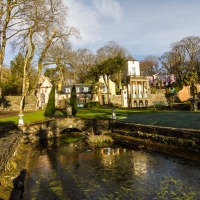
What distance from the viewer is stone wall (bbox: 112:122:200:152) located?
13840 millimetres

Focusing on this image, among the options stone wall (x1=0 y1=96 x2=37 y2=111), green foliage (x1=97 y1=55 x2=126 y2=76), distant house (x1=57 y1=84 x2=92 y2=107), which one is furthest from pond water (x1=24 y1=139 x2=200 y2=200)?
distant house (x1=57 y1=84 x2=92 y2=107)

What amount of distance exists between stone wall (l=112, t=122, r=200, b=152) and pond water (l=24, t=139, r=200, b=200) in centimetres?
171

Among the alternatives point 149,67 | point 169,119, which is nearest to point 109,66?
point 169,119

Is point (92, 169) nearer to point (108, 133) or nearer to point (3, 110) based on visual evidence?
point (108, 133)

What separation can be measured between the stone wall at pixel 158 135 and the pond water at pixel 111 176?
1714mm

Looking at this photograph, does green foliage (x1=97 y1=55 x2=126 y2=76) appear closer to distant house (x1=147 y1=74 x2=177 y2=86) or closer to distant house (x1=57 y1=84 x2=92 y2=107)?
distant house (x1=57 y1=84 x2=92 y2=107)

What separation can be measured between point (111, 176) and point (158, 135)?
7506 mm

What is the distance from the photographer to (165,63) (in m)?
69.5

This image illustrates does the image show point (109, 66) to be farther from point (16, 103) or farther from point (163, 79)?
point (163, 79)

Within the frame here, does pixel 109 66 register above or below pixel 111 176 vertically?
above

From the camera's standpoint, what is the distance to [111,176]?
10562mm

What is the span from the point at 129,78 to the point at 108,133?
28.3 meters

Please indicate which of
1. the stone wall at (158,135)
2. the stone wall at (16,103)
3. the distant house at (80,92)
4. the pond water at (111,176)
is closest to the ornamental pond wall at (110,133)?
the stone wall at (158,135)

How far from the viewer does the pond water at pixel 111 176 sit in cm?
846
